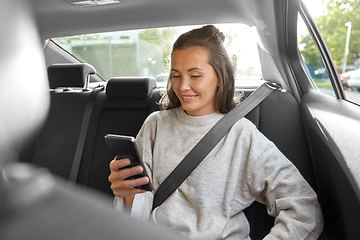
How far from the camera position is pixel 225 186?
0.97 m

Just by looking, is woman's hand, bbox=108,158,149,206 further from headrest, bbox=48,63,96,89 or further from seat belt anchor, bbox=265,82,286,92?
headrest, bbox=48,63,96,89

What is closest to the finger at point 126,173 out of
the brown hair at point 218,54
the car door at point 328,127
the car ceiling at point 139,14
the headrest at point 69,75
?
the brown hair at point 218,54

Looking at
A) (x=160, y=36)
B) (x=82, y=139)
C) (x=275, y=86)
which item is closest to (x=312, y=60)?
(x=275, y=86)

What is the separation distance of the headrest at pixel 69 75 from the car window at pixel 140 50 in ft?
0.54

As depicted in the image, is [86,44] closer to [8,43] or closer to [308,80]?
[308,80]

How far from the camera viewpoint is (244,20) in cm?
142

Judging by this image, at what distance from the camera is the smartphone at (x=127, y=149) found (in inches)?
33.0

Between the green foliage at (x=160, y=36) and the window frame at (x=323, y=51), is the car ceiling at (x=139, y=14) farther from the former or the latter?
the window frame at (x=323, y=51)

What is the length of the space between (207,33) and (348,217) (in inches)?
28.1

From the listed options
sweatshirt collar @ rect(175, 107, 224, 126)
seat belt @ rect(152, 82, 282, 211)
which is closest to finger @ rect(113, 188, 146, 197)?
seat belt @ rect(152, 82, 282, 211)

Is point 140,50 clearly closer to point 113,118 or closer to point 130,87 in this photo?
point 130,87

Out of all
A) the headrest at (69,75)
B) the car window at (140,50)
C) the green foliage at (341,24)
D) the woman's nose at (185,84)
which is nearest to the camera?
the green foliage at (341,24)

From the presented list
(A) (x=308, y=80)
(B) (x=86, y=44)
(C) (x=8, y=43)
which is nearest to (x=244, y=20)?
(A) (x=308, y=80)

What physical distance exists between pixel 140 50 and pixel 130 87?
28 cm
